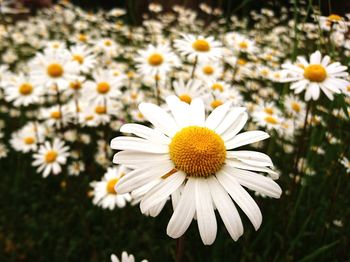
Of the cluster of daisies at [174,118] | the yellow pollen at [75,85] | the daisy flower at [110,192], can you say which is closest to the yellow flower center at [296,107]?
the cluster of daisies at [174,118]

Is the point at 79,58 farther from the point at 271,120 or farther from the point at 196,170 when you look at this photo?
the point at 196,170

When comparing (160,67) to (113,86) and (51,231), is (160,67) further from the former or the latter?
(51,231)

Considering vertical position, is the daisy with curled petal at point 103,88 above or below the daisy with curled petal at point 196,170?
below

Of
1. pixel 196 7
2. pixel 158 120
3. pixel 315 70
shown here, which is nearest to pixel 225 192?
pixel 158 120

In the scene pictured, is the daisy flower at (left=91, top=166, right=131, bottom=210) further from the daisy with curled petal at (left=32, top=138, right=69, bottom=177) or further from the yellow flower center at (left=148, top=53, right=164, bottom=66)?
the yellow flower center at (left=148, top=53, right=164, bottom=66)

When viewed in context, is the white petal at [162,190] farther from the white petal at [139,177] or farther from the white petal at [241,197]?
the white petal at [241,197]
